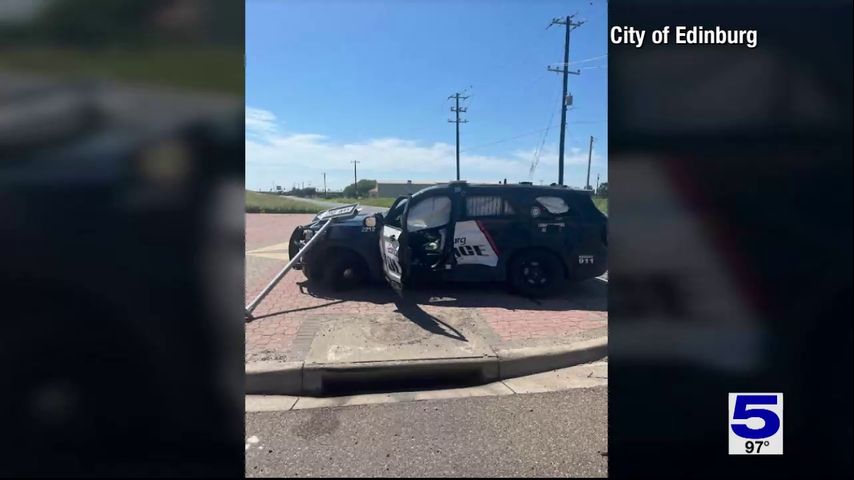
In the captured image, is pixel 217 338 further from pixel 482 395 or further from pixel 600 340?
pixel 600 340

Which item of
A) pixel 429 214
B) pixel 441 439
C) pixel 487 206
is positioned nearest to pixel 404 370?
pixel 441 439

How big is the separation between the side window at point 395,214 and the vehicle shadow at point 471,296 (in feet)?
3.55

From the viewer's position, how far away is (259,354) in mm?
3906

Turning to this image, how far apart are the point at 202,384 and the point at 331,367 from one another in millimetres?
1511

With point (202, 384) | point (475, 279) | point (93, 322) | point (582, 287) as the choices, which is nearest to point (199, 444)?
point (202, 384)

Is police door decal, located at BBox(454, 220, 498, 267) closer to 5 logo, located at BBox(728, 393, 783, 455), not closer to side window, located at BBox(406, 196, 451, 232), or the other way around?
side window, located at BBox(406, 196, 451, 232)

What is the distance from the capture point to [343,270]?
6.32 meters

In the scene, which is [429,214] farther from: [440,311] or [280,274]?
[280,274]

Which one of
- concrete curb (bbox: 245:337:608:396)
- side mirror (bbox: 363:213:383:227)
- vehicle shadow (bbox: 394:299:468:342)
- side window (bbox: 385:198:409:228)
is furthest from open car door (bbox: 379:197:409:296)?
concrete curb (bbox: 245:337:608:396)

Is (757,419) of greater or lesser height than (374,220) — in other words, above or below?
below

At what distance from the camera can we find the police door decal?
5984mm

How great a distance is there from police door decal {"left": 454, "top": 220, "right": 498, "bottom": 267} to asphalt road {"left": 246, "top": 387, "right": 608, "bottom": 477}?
286 cm

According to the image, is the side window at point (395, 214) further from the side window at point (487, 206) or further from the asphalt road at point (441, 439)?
the asphalt road at point (441, 439)

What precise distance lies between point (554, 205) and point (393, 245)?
8.45 ft
